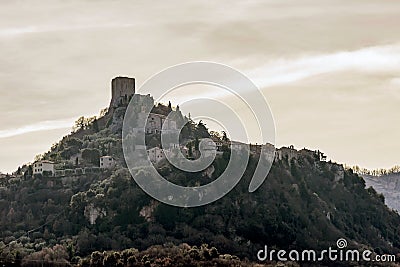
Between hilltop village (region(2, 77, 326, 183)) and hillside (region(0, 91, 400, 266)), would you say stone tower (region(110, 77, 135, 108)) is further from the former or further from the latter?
hillside (region(0, 91, 400, 266))

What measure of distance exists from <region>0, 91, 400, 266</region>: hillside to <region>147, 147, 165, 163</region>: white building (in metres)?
1.80

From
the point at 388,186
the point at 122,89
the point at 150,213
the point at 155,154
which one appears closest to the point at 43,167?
the point at 155,154

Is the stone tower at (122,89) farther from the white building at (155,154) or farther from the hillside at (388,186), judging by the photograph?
the hillside at (388,186)

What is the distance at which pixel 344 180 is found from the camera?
105 m

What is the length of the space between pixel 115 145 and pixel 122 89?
7.43m

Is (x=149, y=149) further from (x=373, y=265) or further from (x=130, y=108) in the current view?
(x=373, y=265)

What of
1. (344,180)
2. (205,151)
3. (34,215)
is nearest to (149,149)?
(205,151)

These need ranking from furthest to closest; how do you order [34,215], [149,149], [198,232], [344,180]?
[344,180] < [149,149] < [34,215] < [198,232]

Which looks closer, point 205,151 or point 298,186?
point 205,151

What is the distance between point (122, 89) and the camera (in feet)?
325

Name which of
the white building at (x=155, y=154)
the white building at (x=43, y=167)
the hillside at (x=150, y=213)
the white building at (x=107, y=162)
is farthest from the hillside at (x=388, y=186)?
the white building at (x=43, y=167)

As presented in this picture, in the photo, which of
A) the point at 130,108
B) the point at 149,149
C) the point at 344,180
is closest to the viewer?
the point at 149,149

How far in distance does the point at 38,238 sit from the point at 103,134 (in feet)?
73.3

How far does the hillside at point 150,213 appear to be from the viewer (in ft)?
253
